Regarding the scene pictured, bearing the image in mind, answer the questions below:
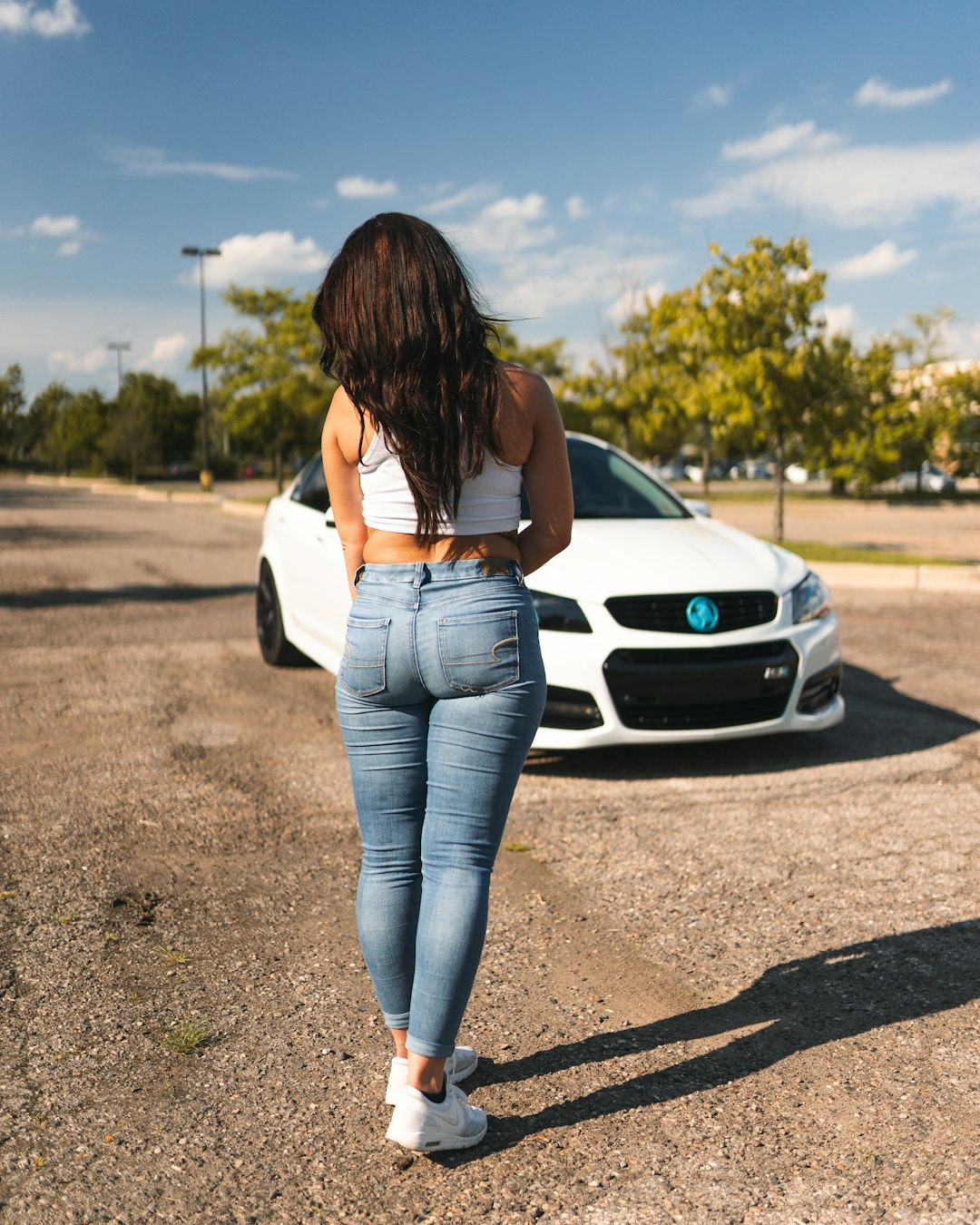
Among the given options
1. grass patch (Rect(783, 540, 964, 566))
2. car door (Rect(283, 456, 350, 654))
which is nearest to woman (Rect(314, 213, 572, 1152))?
car door (Rect(283, 456, 350, 654))

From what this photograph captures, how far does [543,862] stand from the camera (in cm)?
420

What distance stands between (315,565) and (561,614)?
1.98m

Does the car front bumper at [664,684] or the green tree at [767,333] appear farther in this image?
the green tree at [767,333]

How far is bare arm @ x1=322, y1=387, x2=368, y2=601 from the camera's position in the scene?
229 centimetres

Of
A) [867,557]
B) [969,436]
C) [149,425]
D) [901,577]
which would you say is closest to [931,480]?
[969,436]

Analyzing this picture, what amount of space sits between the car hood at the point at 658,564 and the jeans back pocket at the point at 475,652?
2902 millimetres

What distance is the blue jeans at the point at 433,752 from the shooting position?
2213mm

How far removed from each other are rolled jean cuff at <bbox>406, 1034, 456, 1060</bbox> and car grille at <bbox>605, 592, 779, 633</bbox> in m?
3.00

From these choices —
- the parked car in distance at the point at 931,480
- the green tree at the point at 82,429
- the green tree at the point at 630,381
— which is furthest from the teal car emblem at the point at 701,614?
the green tree at the point at 82,429

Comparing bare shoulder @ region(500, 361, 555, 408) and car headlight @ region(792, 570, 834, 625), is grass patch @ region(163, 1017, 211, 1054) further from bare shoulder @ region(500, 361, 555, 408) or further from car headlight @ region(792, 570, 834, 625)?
car headlight @ region(792, 570, 834, 625)

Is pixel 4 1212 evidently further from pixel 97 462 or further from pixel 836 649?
pixel 97 462

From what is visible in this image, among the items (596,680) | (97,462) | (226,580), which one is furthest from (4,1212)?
(97,462)

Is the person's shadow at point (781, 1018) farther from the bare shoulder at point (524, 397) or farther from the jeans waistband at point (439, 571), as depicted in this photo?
the bare shoulder at point (524, 397)

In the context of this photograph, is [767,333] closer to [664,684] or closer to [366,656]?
[664,684]
